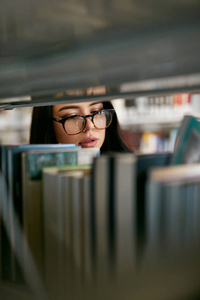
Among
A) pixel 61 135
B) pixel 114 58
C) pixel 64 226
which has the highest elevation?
pixel 114 58

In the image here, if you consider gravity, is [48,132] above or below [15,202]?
above

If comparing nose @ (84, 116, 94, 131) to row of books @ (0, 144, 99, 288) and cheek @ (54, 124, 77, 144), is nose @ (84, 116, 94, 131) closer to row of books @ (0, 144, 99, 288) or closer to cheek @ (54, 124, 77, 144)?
cheek @ (54, 124, 77, 144)

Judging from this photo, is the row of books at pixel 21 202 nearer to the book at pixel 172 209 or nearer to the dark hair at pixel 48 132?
the book at pixel 172 209

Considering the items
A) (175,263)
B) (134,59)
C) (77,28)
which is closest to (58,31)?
(77,28)

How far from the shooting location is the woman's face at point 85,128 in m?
1.38

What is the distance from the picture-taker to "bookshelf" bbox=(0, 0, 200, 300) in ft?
1.28

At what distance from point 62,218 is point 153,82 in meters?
0.26

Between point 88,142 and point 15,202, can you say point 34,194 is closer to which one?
point 15,202

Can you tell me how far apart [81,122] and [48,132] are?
0.64 feet

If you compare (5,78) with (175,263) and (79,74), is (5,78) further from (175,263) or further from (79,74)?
(175,263)

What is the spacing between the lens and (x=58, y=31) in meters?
0.48

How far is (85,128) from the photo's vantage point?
1.44 metres

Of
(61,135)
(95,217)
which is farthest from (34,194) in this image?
(61,135)

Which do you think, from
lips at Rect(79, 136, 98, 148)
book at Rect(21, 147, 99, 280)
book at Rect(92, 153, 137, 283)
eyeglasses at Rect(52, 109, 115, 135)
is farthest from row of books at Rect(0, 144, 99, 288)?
lips at Rect(79, 136, 98, 148)
